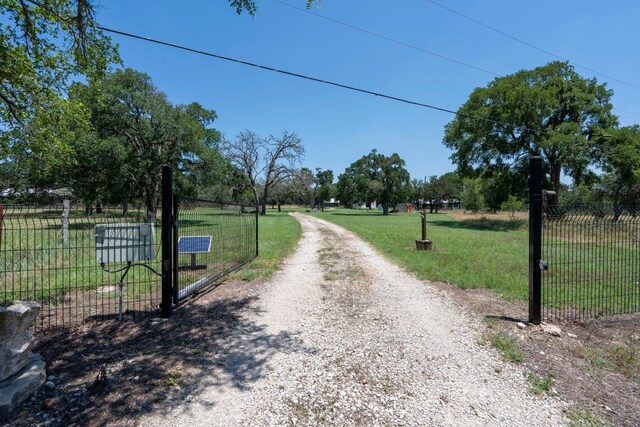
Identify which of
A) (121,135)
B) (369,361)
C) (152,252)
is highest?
(121,135)

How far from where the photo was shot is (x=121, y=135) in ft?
73.1

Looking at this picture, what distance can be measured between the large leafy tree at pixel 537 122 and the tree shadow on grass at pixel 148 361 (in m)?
22.5

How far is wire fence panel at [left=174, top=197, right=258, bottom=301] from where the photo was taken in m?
5.42

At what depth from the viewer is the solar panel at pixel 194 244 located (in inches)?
240

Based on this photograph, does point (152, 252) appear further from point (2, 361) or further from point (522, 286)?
point (522, 286)

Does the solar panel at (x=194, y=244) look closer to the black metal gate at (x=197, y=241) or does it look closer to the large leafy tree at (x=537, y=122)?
the black metal gate at (x=197, y=241)

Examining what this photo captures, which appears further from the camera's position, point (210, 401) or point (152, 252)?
point (152, 252)

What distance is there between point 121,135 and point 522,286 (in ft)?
82.0

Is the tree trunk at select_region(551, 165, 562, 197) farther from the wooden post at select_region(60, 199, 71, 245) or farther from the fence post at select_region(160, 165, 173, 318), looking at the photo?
the wooden post at select_region(60, 199, 71, 245)

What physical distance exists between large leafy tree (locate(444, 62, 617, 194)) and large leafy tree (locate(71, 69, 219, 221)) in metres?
21.3

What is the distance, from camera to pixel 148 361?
3.41 meters

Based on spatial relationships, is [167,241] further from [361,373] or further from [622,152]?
[622,152]

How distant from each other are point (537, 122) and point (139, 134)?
95.6 ft

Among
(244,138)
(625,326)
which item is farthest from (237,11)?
(244,138)
